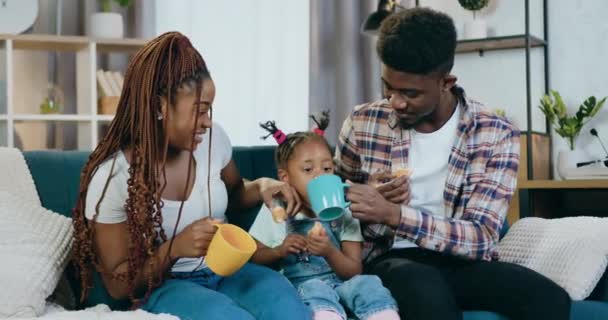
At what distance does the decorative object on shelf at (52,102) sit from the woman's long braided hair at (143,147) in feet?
7.70

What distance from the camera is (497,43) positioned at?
3.79 m

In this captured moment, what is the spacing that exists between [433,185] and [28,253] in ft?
2.98

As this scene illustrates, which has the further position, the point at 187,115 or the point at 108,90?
the point at 108,90

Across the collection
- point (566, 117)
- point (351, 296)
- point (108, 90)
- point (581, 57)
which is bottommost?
point (351, 296)

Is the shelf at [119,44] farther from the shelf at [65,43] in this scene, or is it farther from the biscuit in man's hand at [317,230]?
the biscuit in man's hand at [317,230]

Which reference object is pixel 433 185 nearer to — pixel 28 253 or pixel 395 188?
pixel 395 188

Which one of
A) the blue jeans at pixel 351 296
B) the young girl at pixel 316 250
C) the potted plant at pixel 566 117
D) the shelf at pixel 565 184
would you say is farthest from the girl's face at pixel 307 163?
the potted plant at pixel 566 117

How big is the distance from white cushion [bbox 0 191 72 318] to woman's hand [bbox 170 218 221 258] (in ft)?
0.94

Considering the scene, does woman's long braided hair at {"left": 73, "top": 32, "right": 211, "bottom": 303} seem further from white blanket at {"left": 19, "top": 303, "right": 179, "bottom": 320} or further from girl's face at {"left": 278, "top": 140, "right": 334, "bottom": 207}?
girl's face at {"left": 278, "top": 140, "right": 334, "bottom": 207}

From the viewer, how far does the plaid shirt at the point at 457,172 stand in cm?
202

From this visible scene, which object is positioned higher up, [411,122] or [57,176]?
[411,122]

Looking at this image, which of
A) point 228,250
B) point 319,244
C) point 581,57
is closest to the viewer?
point 228,250

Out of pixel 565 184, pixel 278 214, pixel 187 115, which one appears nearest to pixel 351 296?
pixel 278 214

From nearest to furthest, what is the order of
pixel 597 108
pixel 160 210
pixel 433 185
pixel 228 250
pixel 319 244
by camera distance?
pixel 228 250
pixel 160 210
pixel 319 244
pixel 433 185
pixel 597 108
